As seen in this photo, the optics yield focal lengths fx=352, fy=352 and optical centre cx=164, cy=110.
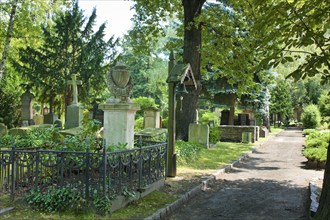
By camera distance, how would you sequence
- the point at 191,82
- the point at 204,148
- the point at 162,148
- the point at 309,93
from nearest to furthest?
1. the point at 162,148
2. the point at 191,82
3. the point at 204,148
4. the point at 309,93

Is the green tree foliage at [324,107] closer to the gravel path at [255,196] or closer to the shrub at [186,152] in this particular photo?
the gravel path at [255,196]

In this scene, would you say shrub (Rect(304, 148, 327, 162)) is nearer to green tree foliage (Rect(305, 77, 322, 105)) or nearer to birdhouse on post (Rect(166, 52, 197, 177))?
birdhouse on post (Rect(166, 52, 197, 177))

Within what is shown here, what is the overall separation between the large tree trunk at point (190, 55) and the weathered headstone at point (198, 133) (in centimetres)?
26

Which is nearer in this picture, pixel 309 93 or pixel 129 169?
pixel 129 169

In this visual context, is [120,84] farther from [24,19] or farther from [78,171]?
[24,19]

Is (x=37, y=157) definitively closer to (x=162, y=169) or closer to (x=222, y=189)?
(x=162, y=169)

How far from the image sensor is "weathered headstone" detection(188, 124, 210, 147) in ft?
55.1

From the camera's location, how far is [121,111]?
8.88m

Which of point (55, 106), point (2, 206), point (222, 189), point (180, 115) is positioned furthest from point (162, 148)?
point (55, 106)

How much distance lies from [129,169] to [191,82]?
456cm

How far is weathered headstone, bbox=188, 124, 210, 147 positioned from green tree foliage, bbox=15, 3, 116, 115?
1444 cm

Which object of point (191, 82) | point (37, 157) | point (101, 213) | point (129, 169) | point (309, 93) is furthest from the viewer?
point (309, 93)

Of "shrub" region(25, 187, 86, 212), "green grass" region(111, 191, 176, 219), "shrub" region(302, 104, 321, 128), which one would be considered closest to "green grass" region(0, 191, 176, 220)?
"green grass" region(111, 191, 176, 219)

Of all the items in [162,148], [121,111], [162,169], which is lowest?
[162,169]
